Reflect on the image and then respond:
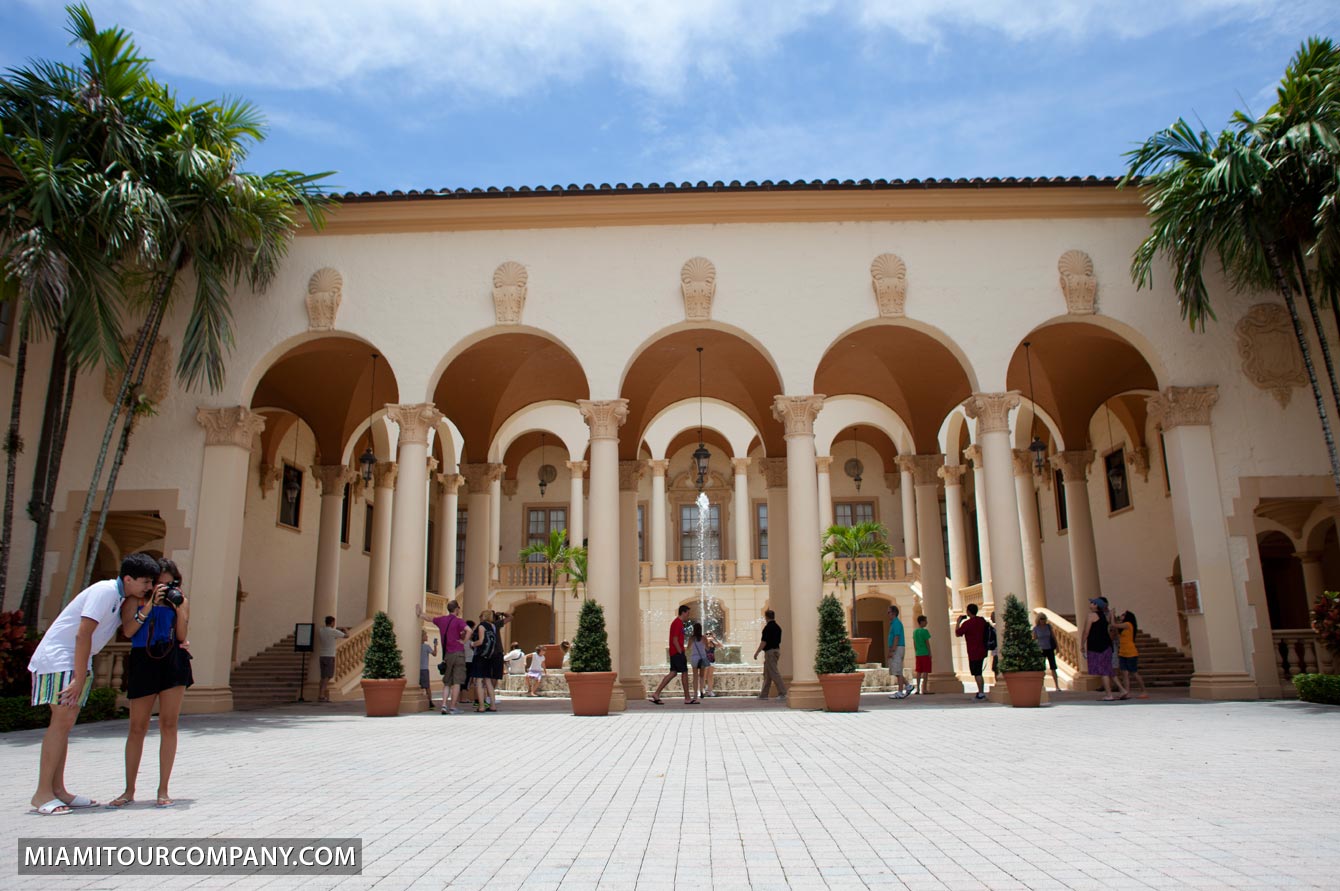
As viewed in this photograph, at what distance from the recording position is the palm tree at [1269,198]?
13.5 m

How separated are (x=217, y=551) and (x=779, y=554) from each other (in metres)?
10.3

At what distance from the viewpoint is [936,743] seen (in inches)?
375

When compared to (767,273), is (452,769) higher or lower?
lower

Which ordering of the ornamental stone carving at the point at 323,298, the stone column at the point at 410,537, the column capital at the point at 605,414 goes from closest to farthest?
the stone column at the point at 410,537 → the column capital at the point at 605,414 → the ornamental stone carving at the point at 323,298

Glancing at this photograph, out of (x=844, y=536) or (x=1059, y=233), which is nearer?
(x=1059, y=233)

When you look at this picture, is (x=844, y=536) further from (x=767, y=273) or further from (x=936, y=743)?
(x=936, y=743)

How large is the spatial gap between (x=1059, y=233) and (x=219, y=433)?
575 inches

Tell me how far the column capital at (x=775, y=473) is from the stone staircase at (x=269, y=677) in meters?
10.6

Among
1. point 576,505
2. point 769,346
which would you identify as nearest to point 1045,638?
point 769,346

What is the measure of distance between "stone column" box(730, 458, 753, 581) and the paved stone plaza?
61.7ft

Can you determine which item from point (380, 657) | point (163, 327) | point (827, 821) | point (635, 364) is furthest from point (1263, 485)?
point (163, 327)

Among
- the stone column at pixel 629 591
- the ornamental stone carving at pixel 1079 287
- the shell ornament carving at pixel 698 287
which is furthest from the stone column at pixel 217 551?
the ornamental stone carving at pixel 1079 287

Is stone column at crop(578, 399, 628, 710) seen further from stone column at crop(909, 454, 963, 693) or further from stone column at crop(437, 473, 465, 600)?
stone column at crop(437, 473, 465, 600)

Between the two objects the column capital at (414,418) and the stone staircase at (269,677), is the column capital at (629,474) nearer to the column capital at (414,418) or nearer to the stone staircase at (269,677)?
the column capital at (414,418)
